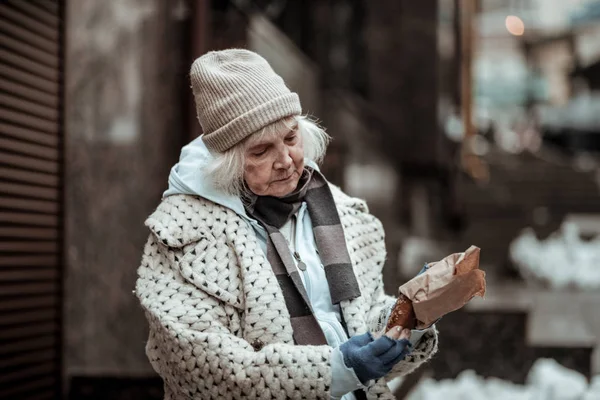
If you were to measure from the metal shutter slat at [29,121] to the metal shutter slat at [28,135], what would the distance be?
0.03 metres

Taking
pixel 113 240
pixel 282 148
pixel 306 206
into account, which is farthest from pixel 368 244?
pixel 113 240

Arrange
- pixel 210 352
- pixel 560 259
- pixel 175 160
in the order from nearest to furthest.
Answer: pixel 210 352 < pixel 175 160 < pixel 560 259

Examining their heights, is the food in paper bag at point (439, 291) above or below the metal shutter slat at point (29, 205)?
above

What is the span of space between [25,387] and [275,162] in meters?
2.71

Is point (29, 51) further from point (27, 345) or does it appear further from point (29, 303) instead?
point (27, 345)

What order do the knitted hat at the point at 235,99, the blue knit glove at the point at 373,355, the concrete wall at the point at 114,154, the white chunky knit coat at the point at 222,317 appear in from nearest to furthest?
the blue knit glove at the point at 373,355 < the white chunky knit coat at the point at 222,317 < the knitted hat at the point at 235,99 < the concrete wall at the point at 114,154

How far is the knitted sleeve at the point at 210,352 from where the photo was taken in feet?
7.93

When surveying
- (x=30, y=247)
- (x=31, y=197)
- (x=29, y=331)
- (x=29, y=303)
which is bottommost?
(x=29, y=331)

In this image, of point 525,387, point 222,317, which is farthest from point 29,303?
point 525,387

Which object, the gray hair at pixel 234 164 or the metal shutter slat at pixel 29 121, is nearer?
the gray hair at pixel 234 164

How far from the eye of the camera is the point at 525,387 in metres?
6.33

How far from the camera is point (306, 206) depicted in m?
2.83

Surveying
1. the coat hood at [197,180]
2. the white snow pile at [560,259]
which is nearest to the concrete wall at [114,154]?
the coat hood at [197,180]

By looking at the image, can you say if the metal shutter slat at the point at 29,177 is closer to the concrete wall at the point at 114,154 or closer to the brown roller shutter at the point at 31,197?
the brown roller shutter at the point at 31,197
